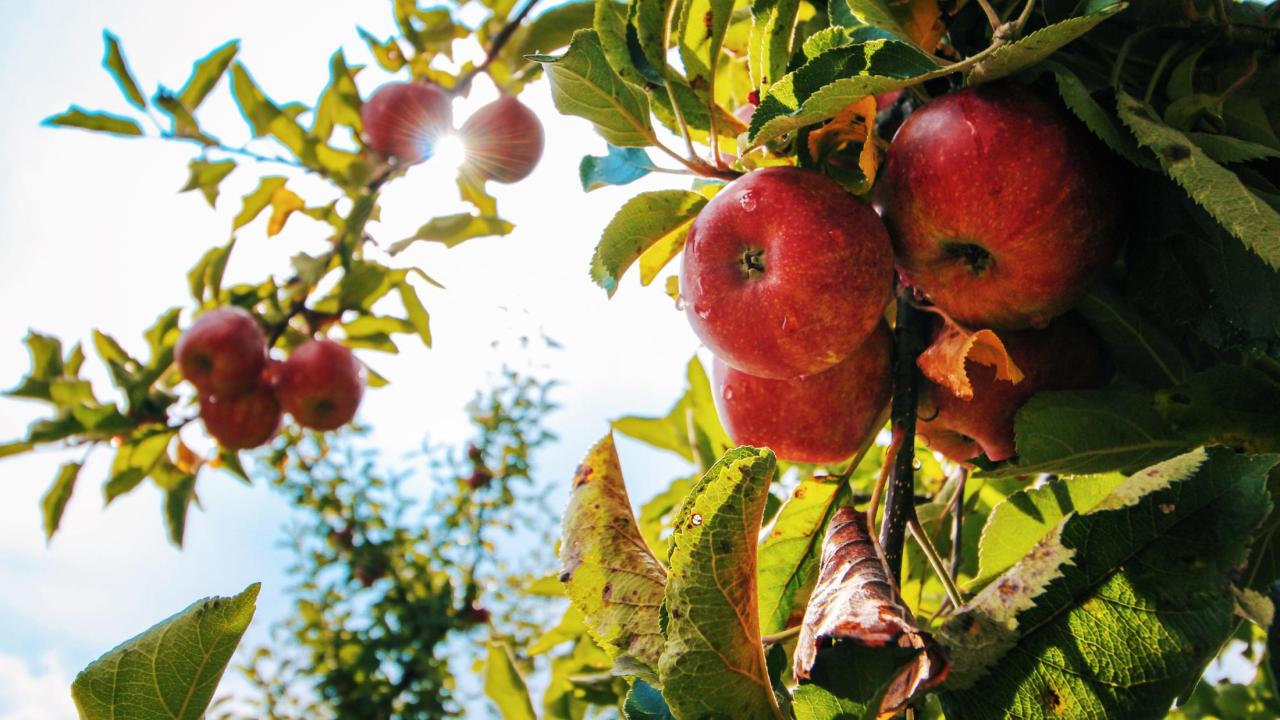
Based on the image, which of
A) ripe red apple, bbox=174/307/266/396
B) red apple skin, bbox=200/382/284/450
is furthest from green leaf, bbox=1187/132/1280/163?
red apple skin, bbox=200/382/284/450

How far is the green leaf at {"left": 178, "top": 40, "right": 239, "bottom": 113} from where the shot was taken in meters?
2.15

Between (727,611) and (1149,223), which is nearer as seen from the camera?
(727,611)

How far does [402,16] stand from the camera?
7.55ft

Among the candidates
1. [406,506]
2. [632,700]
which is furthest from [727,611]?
[406,506]

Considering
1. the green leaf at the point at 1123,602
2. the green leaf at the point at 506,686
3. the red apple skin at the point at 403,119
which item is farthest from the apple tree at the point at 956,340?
the red apple skin at the point at 403,119

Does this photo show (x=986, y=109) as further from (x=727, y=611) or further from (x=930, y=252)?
(x=727, y=611)

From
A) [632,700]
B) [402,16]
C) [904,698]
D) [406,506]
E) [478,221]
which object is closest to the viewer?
[904,698]

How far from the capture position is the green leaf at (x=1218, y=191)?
53 centimetres

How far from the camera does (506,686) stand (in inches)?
47.4

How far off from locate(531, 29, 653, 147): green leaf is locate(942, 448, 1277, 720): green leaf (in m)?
0.54

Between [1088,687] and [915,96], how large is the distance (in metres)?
0.54

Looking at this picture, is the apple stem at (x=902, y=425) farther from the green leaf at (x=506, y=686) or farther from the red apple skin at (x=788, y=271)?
the green leaf at (x=506, y=686)

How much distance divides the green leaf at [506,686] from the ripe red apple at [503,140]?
5.31ft

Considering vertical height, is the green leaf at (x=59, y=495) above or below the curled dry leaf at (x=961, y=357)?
below
